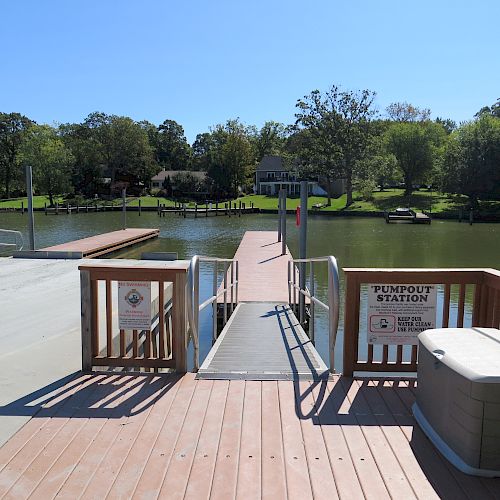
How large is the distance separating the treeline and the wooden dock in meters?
31.3

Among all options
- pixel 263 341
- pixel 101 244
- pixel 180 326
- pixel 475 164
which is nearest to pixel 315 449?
pixel 180 326

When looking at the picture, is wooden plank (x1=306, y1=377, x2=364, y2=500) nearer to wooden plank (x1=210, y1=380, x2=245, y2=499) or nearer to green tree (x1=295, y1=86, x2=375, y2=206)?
wooden plank (x1=210, y1=380, x2=245, y2=499)

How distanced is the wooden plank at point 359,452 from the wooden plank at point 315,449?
0.49 feet

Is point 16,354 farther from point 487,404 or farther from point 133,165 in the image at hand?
point 133,165

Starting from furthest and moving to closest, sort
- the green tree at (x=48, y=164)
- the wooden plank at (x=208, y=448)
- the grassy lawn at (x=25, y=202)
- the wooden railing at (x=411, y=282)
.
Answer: the grassy lawn at (x=25, y=202), the green tree at (x=48, y=164), the wooden railing at (x=411, y=282), the wooden plank at (x=208, y=448)

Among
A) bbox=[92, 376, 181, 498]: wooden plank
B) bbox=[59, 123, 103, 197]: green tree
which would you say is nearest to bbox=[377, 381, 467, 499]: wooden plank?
bbox=[92, 376, 181, 498]: wooden plank

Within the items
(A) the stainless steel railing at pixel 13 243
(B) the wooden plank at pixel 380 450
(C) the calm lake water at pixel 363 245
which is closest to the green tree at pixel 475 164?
(C) the calm lake water at pixel 363 245

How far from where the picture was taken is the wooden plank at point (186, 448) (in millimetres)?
2480

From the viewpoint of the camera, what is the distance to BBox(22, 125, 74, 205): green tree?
53.4m

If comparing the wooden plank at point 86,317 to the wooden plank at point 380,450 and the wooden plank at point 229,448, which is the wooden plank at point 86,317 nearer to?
the wooden plank at point 229,448

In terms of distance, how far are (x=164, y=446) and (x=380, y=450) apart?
125 cm

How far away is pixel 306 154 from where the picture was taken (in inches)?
2036

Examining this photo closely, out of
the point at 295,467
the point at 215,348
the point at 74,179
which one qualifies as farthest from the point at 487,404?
the point at 74,179

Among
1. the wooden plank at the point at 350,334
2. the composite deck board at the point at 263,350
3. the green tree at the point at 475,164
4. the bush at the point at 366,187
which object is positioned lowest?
the composite deck board at the point at 263,350
